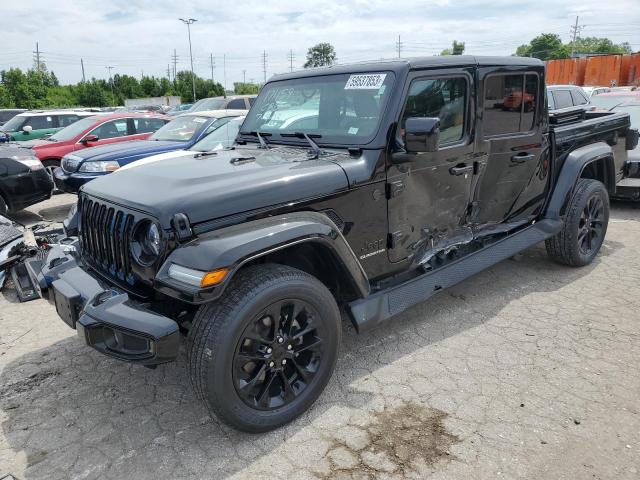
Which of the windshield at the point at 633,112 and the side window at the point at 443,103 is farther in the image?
the windshield at the point at 633,112

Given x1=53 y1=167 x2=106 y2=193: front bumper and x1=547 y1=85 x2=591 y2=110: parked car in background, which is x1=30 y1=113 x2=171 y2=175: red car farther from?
x1=547 y1=85 x2=591 y2=110: parked car in background

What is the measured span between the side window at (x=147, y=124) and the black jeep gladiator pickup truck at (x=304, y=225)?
23.1ft

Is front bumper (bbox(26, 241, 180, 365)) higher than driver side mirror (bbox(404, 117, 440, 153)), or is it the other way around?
driver side mirror (bbox(404, 117, 440, 153))

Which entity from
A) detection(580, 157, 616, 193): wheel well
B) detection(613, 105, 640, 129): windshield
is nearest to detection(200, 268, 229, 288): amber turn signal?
detection(580, 157, 616, 193): wheel well

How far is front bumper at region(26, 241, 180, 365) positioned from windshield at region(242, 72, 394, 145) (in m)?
1.65

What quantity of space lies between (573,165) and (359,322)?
2884 mm

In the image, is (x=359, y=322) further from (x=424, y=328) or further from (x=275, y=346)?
(x=424, y=328)

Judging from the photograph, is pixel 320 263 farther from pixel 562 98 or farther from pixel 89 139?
pixel 562 98

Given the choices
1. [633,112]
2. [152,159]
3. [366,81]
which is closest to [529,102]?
[366,81]

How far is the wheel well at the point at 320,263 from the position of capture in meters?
2.83

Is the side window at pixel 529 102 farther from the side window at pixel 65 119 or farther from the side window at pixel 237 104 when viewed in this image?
the side window at pixel 65 119

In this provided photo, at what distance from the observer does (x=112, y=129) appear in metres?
9.83

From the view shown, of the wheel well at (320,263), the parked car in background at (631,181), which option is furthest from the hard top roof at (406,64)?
the parked car in background at (631,181)

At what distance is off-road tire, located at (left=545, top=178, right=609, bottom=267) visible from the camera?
15.1ft
